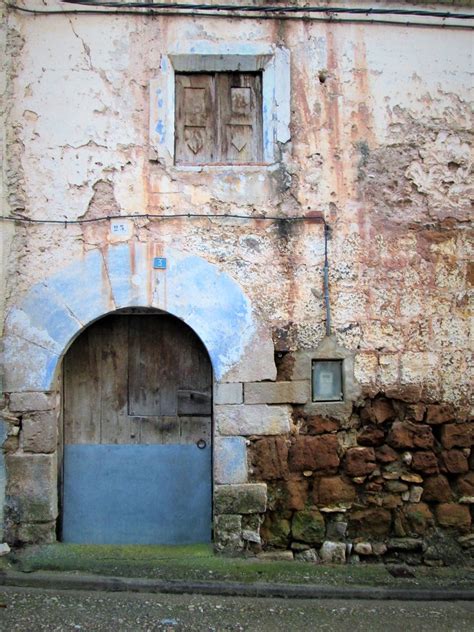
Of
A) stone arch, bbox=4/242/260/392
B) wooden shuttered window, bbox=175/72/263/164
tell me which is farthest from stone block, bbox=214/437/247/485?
wooden shuttered window, bbox=175/72/263/164

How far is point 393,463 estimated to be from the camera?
4.32 meters

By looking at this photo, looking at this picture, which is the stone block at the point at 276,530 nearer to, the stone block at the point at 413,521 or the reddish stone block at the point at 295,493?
the reddish stone block at the point at 295,493

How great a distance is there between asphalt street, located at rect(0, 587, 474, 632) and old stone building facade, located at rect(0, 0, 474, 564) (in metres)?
0.51

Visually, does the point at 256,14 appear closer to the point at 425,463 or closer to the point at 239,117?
the point at 239,117

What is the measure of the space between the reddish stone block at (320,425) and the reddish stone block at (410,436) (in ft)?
1.37

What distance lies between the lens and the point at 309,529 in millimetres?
4227

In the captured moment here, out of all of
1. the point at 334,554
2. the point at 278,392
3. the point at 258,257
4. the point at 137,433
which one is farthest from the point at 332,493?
the point at 258,257

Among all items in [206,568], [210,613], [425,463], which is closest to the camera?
[210,613]

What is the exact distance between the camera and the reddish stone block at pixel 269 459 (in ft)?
13.9

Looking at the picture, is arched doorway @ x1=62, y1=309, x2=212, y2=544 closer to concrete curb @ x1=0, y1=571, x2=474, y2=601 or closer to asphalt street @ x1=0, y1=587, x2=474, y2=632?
concrete curb @ x1=0, y1=571, x2=474, y2=601

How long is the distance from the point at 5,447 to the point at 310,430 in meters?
2.15


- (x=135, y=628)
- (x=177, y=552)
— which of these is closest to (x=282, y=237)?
(x=177, y=552)

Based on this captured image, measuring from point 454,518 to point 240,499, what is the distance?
5.02ft

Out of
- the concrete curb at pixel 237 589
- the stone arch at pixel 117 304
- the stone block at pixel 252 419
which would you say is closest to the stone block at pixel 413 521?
the concrete curb at pixel 237 589
